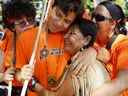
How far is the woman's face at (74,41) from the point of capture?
3.60 m

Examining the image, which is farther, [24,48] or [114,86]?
[24,48]

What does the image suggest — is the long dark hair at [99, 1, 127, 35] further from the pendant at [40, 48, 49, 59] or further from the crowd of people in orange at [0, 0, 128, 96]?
the pendant at [40, 48, 49, 59]

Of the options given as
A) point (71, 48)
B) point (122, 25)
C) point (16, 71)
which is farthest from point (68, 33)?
point (122, 25)

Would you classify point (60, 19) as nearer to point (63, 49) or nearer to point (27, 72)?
point (63, 49)

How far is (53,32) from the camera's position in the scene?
13.1 feet

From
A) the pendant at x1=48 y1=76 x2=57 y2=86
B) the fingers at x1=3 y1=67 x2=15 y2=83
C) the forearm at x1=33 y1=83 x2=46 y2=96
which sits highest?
the fingers at x1=3 y1=67 x2=15 y2=83

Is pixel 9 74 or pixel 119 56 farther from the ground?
pixel 119 56

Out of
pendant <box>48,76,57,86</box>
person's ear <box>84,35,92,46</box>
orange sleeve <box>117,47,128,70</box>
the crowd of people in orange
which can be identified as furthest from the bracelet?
orange sleeve <box>117,47,128,70</box>

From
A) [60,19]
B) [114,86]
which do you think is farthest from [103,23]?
[114,86]

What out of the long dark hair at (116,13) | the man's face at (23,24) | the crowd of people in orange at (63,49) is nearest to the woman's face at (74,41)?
the crowd of people in orange at (63,49)

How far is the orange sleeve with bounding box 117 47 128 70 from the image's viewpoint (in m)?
3.25

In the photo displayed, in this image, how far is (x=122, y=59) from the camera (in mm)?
3328

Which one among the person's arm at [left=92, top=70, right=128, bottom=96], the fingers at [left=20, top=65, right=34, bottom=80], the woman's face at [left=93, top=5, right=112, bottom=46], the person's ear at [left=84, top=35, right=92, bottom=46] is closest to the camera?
the person's arm at [left=92, top=70, right=128, bottom=96]

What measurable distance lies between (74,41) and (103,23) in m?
0.84
